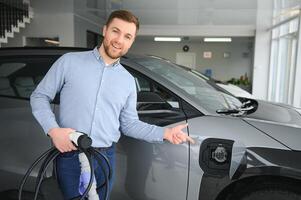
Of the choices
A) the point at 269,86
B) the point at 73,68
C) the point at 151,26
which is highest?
the point at 151,26

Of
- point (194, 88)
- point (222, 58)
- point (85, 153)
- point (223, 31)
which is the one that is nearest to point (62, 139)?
point (85, 153)

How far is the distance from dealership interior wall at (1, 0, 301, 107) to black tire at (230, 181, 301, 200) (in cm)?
709

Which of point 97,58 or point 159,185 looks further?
point 159,185

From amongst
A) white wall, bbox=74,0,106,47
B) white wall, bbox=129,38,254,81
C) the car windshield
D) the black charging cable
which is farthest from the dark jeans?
white wall, bbox=129,38,254,81

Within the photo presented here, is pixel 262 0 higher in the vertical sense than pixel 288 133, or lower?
higher

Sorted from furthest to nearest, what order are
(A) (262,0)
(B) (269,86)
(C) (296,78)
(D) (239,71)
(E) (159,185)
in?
(D) (239,71), (B) (269,86), (A) (262,0), (C) (296,78), (E) (159,185)

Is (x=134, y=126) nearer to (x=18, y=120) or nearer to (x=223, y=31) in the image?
(x=18, y=120)

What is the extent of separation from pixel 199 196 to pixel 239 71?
15849mm

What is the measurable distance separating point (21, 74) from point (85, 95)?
999 mm

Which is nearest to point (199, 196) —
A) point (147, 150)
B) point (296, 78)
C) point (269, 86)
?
point (147, 150)

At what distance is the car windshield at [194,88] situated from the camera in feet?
7.06

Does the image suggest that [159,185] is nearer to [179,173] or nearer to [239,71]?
[179,173]

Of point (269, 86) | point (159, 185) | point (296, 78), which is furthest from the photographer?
point (269, 86)

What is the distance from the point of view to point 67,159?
62.4 inches
